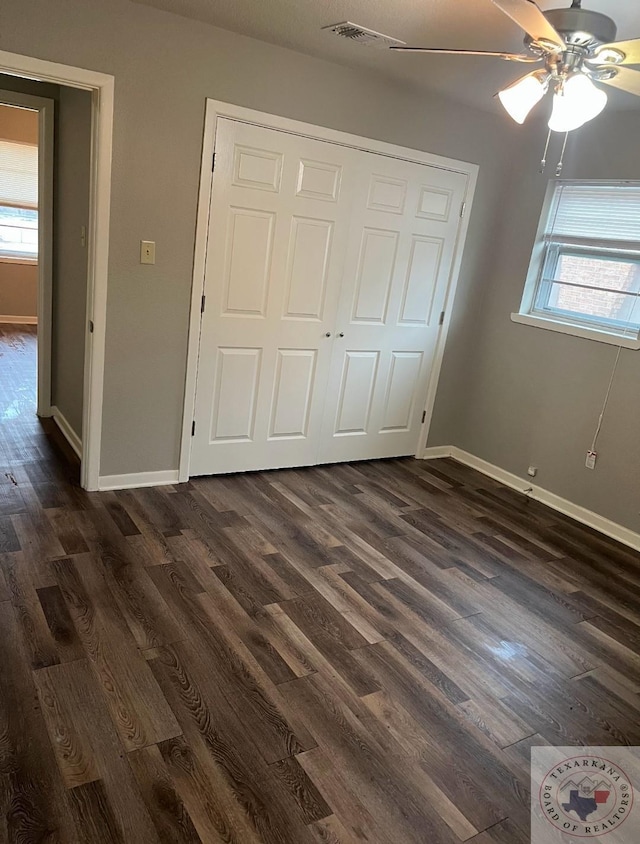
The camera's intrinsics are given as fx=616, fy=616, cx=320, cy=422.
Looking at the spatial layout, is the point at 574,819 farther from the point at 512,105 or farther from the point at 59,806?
the point at 512,105

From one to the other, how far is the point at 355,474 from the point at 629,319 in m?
1.98

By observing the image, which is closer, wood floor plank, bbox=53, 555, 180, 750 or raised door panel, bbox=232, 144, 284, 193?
wood floor plank, bbox=53, 555, 180, 750

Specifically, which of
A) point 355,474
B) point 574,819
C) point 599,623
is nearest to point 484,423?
point 355,474

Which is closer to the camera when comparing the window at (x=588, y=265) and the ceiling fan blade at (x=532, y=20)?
the ceiling fan blade at (x=532, y=20)

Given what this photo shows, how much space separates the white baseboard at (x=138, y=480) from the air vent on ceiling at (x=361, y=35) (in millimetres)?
2461

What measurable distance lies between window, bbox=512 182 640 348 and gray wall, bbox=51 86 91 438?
9.55ft

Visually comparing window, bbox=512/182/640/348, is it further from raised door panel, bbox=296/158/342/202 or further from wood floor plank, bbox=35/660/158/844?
wood floor plank, bbox=35/660/158/844

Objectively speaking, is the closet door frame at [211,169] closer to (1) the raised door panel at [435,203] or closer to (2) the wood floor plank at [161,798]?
(1) the raised door panel at [435,203]

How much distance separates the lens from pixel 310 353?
3.97m

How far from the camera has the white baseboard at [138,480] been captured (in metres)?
3.48

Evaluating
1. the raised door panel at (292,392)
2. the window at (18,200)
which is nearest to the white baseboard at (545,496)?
the raised door panel at (292,392)

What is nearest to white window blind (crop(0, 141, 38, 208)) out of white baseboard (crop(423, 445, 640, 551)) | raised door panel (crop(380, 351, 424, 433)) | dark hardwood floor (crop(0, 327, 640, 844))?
dark hardwood floor (crop(0, 327, 640, 844))

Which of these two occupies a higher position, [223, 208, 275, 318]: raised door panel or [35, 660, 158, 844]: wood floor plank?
[223, 208, 275, 318]: raised door panel

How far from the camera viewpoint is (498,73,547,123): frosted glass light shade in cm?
203
